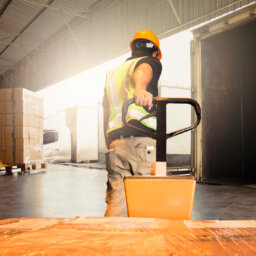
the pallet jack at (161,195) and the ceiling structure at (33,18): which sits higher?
the ceiling structure at (33,18)

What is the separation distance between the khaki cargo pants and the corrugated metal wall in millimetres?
5463

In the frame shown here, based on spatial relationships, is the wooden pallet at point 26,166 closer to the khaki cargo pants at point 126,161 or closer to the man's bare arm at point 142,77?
the khaki cargo pants at point 126,161

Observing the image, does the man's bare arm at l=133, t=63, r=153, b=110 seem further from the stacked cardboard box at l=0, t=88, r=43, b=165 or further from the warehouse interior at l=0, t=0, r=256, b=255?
the stacked cardboard box at l=0, t=88, r=43, b=165

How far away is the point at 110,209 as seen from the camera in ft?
6.11

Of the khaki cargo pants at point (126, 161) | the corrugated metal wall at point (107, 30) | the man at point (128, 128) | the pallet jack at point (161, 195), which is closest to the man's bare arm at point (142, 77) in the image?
the man at point (128, 128)

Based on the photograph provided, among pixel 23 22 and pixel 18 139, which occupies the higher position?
pixel 23 22

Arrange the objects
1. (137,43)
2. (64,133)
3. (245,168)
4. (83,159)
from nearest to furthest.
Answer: (137,43) → (245,168) → (83,159) → (64,133)

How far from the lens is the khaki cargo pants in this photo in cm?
193

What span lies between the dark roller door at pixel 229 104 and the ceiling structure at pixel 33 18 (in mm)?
6257

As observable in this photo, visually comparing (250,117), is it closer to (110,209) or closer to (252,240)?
(110,209)

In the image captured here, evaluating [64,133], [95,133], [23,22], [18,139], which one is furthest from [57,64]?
[18,139]

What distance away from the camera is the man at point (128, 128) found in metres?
1.86

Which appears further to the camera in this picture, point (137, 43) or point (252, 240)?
point (137, 43)

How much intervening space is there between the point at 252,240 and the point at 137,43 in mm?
1569
